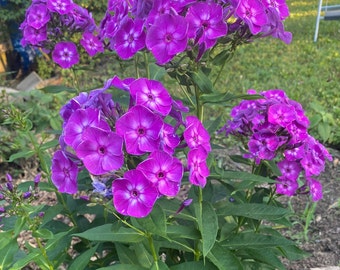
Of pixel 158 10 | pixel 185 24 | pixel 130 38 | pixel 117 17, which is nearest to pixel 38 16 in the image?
pixel 117 17

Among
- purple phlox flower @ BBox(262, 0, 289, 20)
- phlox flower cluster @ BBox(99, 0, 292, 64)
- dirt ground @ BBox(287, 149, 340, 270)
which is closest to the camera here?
phlox flower cluster @ BBox(99, 0, 292, 64)

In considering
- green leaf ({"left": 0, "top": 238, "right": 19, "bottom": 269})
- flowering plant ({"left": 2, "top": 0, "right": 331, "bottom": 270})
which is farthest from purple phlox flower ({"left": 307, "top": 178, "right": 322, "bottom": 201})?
green leaf ({"left": 0, "top": 238, "right": 19, "bottom": 269})

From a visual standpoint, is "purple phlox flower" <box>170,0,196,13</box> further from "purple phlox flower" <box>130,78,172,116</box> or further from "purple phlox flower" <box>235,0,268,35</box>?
"purple phlox flower" <box>130,78,172,116</box>

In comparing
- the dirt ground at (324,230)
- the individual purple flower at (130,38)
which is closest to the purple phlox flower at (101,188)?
the individual purple flower at (130,38)

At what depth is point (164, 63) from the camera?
1.69m

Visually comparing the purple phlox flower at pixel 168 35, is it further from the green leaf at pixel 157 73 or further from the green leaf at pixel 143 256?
the green leaf at pixel 143 256

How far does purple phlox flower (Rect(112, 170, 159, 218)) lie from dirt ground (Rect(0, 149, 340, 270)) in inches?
60.0

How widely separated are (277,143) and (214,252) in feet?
1.71

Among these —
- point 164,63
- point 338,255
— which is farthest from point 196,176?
point 338,255

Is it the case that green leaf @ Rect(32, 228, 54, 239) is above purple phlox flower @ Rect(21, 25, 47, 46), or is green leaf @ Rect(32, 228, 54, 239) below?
below

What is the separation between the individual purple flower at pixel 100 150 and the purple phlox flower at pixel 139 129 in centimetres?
3

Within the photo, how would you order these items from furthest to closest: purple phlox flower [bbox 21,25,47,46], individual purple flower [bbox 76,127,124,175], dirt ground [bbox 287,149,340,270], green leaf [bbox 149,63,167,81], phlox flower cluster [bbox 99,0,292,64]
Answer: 1. dirt ground [bbox 287,149,340,270]
2. purple phlox flower [bbox 21,25,47,46]
3. green leaf [bbox 149,63,167,81]
4. phlox flower cluster [bbox 99,0,292,64]
5. individual purple flower [bbox 76,127,124,175]

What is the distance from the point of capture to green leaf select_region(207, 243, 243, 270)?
1913 mm

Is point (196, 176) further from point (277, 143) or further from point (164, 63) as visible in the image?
point (277, 143)
